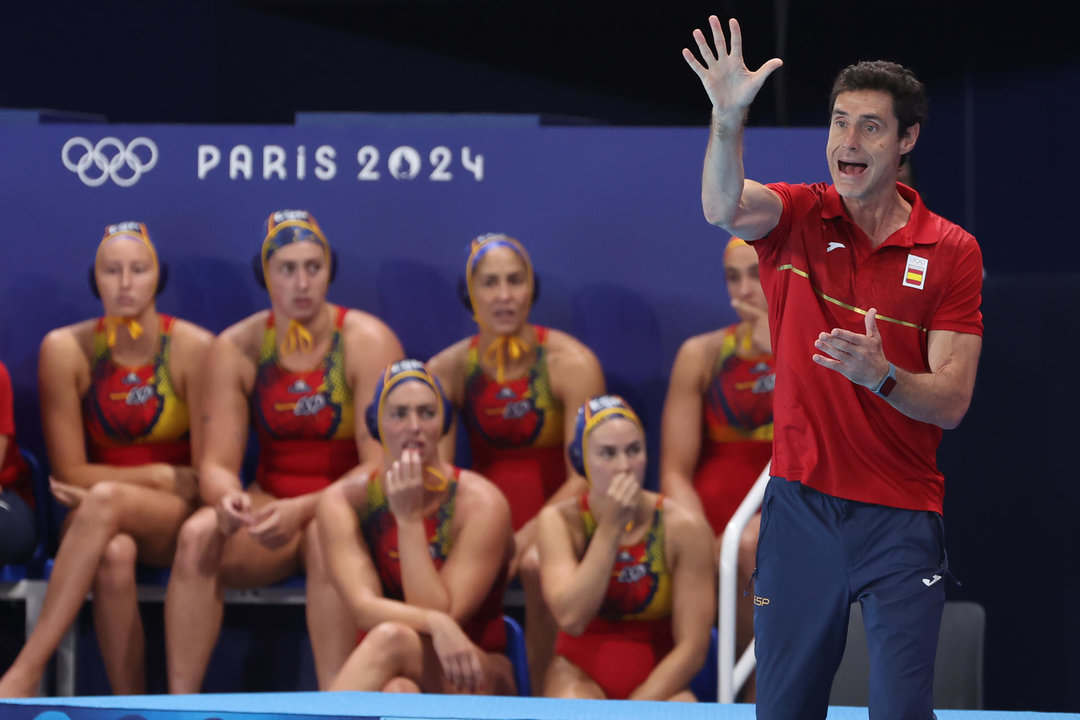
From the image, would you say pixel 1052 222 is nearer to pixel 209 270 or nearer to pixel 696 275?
pixel 696 275

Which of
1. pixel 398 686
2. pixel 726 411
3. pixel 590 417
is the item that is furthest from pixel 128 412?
pixel 726 411

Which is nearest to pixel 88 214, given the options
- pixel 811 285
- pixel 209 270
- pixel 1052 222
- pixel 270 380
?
pixel 209 270

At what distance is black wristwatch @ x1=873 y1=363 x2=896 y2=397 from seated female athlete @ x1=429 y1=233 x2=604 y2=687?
2.52 m

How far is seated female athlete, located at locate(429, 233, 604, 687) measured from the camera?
15.6ft

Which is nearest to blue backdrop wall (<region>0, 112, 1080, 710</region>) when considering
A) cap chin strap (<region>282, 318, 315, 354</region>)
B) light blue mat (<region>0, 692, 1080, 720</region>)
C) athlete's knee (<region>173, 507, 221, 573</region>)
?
cap chin strap (<region>282, 318, 315, 354</region>)

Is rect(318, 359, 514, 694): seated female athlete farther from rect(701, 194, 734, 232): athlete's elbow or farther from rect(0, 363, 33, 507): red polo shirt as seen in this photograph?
rect(701, 194, 734, 232): athlete's elbow

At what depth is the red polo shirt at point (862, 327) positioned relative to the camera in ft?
7.81

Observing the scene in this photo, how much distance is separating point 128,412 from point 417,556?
130 centimetres

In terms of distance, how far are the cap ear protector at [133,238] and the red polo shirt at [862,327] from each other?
296 cm

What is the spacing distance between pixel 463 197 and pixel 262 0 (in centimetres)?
288

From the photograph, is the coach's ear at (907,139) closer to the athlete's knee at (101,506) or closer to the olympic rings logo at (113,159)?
the athlete's knee at (101,506)

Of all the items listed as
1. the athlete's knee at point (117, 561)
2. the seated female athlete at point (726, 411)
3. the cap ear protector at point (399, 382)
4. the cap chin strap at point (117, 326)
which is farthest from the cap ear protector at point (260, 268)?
the seated female athlete at point (726, 411)

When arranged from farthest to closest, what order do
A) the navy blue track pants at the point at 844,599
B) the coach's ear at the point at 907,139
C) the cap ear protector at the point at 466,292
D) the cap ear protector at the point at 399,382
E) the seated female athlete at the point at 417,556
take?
the cap ear protector at the point at 466,292
the cap ear protector at the point at 399,382
the seated female athlete at the point at 417,556
the coach's ear at the point at 907,139
the navy blue track pants at the point at 844,599

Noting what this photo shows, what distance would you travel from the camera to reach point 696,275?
16.4 ft
